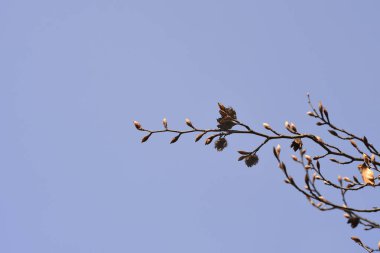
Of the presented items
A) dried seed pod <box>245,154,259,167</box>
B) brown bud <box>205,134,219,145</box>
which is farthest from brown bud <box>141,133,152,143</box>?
dried seed pod <box>245,154,259,167</box>

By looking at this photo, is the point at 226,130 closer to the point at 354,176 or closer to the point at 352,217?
the point at 354,176

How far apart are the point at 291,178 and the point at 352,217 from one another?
0.50m

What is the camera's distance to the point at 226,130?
12.7 ft

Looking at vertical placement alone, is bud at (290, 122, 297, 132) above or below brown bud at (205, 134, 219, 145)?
above

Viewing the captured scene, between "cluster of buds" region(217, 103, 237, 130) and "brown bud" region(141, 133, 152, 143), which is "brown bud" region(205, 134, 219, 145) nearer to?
"cluster of buds" region(217, 103, 237, 130)

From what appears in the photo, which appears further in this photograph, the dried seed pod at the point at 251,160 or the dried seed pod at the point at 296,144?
the dried seed pod at the point at 251,160

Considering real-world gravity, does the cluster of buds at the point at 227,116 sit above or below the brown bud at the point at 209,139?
A: above

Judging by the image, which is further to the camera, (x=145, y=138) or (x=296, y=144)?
(x=145, y=138)

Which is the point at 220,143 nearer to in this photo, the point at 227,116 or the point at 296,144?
the point at 227,116

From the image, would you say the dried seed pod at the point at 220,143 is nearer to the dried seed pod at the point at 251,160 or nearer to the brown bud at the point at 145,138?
the dried seed pod at the point at 251,160

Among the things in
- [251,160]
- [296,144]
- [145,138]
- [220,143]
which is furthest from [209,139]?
[296,144]

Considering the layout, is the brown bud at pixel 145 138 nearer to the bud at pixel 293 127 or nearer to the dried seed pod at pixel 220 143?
the dried seed pod at pixel 220 143

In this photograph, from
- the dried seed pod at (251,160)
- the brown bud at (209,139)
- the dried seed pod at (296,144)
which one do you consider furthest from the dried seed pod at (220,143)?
the dried seed pod at (296,144)

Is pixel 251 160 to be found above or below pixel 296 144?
below
